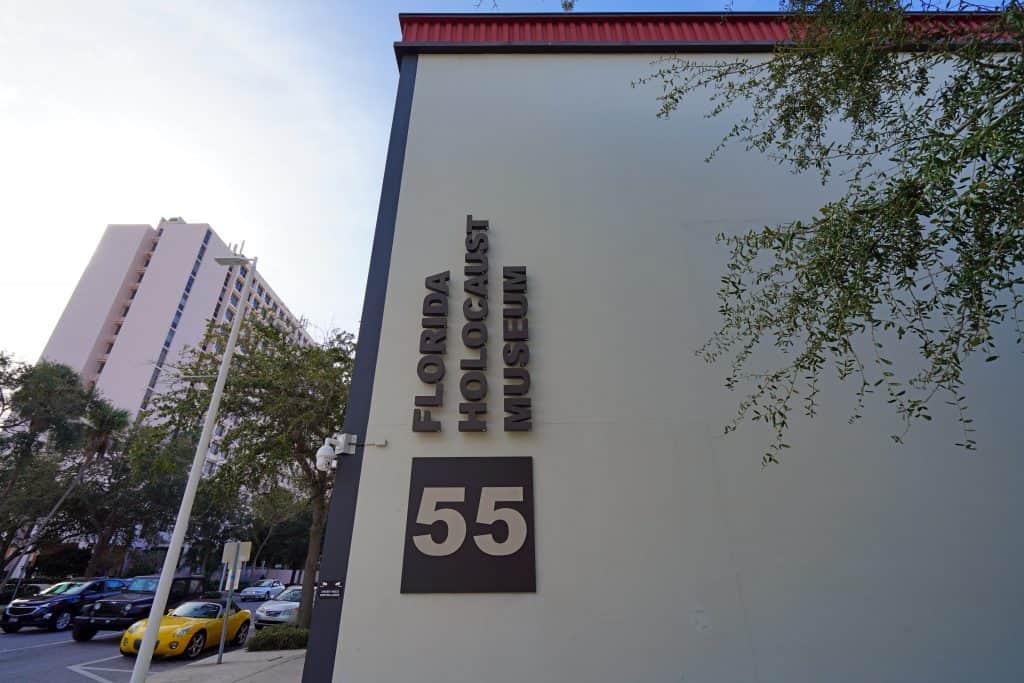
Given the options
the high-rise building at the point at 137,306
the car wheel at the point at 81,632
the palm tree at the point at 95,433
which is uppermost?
the high-rise building at the point at 137,306

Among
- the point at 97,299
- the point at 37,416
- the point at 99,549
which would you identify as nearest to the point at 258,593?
the point at 99,549

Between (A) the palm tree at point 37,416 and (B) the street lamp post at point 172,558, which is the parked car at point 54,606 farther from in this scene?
(B) the street lamp post at point 172,558

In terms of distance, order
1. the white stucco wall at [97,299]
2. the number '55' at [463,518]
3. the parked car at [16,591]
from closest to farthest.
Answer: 1. the number '55' at [463,518]
2. the parked car at [16,591]
3. the white stucco wall at [97,299]

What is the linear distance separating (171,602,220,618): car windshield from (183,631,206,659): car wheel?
1.93ft

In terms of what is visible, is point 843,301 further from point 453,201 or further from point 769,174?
point 453,201

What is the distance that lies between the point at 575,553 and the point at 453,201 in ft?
17.7

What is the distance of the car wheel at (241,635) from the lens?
12.6 m

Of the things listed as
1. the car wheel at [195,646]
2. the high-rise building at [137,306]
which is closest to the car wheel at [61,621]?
the car wheel at [195,646]

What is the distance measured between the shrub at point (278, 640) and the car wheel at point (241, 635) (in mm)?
1773

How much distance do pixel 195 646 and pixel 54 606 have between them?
22.9ft

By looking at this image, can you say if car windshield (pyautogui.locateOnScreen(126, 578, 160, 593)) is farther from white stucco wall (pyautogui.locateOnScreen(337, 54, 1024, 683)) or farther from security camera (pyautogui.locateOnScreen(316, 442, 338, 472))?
white stucco wall (pyautogui.locateOnScreen(337, 54, 1024, 683))

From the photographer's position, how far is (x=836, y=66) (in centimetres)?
511

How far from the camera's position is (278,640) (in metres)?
11.3

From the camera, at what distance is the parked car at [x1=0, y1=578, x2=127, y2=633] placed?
13.3 m
